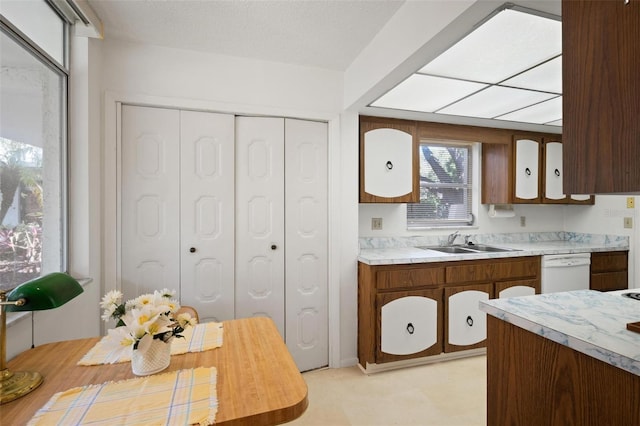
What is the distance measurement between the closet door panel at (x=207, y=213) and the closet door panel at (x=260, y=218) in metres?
0.08

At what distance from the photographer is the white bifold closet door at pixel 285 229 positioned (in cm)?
237

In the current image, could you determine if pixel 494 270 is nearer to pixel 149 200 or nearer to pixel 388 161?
pixel 388 161

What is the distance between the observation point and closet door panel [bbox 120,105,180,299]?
211 cm

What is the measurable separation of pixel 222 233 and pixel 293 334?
39.2 inches

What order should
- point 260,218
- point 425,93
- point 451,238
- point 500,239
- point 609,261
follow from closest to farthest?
1. point 425,93
2. point 260,218
3. point 609,261
4. point 451,238
5. point 500,239

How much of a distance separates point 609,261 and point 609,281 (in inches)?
8.1

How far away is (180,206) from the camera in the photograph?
7.26 feet

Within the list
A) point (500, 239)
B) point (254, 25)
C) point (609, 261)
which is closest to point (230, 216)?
point (254, 25)

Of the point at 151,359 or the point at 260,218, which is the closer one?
the point at 151,359

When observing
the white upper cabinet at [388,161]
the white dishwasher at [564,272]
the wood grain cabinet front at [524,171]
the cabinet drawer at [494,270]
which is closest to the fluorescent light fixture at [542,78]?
the white upper cabinet at [388,161]

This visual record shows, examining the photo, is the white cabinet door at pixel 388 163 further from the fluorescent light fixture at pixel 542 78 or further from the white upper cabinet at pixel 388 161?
the fluorescent light fixture at pixel 542 78

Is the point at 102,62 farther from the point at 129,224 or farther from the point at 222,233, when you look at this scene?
the point at 222,233

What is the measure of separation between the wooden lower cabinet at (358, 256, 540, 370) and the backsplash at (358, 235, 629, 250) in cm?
55

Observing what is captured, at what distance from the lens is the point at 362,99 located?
2.29 meters
